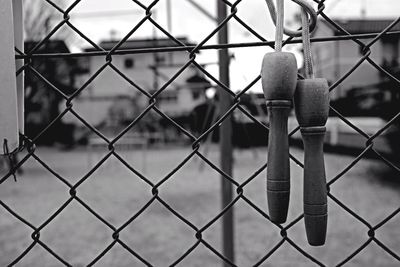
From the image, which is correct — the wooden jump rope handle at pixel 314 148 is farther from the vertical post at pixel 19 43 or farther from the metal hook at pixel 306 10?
the vertical post at pixel 19 43

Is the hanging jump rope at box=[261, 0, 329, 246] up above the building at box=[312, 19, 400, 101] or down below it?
above

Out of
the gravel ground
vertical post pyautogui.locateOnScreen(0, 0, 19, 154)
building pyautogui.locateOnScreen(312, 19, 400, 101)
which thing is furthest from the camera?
the gravel ground

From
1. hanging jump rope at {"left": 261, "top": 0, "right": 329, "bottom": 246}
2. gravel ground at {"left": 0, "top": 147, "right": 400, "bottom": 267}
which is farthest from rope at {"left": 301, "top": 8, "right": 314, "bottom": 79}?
gravel ground at {"left": 0, "top": 147, "right": 400, "bottom": 267}

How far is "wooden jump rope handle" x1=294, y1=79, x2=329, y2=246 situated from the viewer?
1.49ft

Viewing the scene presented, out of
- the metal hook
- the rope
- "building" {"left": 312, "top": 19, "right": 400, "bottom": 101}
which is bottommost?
"building" {"left": 312, "top": 19, "right": 400, "bottom": 101}

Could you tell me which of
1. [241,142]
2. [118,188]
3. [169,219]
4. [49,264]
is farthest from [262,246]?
[241,142]

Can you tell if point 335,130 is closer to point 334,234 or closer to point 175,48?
point 334,234

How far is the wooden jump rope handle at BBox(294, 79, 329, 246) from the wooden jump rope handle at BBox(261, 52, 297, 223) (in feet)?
0.07

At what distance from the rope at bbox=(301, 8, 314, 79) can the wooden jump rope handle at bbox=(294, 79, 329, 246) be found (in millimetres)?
20

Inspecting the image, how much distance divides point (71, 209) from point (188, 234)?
1185mm

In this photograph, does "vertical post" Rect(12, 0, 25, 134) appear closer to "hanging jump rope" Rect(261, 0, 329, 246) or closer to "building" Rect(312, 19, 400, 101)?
"hanging jump rope" Rect(261, 0, 329, 246)

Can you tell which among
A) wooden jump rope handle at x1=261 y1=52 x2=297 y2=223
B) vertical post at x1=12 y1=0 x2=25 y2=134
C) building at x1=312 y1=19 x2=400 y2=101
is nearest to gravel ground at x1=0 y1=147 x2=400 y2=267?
building at x1=312 y1=19 x2=400 y2=101

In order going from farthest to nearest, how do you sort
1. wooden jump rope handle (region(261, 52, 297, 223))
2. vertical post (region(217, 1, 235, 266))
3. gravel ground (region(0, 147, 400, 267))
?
gravel ground (region(0, 147, 400, 267)) < vertical post (region(217, 1, 235, 266)) < wooden jump rope handle (region(261, 52, 297, 223))

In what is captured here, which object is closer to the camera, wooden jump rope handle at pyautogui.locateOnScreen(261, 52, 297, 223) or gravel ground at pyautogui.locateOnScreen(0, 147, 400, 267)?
wooden jump rope handle at pyautogui.locateOnScreen(261, 52, 297, 223)
